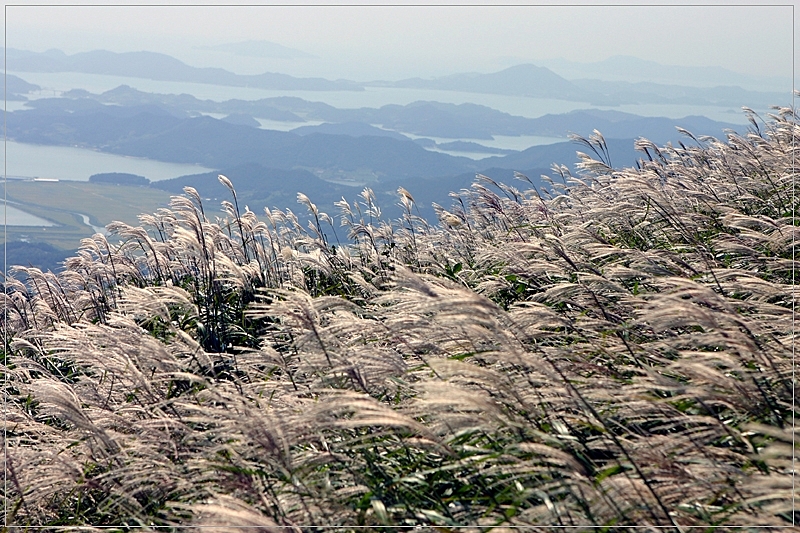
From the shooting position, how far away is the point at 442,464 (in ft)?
8.16

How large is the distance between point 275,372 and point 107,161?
11382 cm

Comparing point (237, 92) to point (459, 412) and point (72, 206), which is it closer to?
point (72, 206)

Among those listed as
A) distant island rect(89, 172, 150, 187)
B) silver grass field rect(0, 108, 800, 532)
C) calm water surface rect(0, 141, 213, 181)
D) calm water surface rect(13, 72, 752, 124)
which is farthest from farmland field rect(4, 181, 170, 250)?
calm water surface rect(13, 72, 752, 124)

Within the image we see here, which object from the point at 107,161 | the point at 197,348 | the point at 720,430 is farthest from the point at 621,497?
the point at 107,161

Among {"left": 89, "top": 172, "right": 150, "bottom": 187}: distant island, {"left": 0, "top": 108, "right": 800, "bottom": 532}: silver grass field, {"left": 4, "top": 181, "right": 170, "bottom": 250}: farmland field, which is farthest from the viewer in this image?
{"left": 89, "top": 172, "right": 150, "bottom": 187}: distant island

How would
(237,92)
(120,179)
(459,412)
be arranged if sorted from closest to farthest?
(459,412) < (120,179) < (237,92)

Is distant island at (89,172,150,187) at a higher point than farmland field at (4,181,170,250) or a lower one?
higher

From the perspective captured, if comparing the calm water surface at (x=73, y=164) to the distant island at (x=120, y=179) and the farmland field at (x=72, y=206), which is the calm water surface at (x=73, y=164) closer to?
the distant island at (x=120, y=179)

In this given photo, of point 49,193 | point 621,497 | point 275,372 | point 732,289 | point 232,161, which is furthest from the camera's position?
point 232,161

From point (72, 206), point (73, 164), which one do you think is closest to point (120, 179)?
point (73, 164)

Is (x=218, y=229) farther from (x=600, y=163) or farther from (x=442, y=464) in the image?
(x=442, y=464)

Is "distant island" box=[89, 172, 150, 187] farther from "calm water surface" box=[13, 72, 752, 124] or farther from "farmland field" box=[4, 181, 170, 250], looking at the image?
"calm water surface" box=[13, 72, 752, 124]

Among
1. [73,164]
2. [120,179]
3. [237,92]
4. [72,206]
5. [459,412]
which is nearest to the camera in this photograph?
[459,412]

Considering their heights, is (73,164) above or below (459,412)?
below
